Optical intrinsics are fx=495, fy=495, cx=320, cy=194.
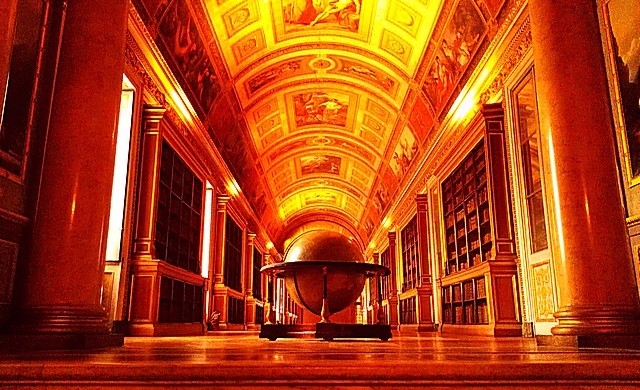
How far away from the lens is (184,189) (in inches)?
488

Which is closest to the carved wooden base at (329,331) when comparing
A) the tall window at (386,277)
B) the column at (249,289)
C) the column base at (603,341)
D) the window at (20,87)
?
the column base at (603,341)

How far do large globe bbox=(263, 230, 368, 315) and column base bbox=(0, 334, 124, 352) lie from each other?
8.40ft

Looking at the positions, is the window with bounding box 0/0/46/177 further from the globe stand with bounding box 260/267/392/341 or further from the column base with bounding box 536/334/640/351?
the column base with bounding box 536/334/640/351

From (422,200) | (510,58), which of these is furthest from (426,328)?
(510,58)

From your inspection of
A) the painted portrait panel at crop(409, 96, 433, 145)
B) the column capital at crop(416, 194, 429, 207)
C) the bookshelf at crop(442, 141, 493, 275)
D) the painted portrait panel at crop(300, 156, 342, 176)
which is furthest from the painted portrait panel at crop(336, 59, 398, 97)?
the painted portrait panel at crop(300, 156, 342, 176)

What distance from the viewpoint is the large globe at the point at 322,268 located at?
254 inches

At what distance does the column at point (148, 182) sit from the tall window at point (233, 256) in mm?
7584

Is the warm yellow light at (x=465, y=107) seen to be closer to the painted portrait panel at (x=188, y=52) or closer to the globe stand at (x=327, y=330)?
the globe stand at (x=327, y=330)

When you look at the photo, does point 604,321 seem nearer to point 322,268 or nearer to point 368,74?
point 322,268

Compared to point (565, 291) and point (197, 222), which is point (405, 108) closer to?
point (197, 222)

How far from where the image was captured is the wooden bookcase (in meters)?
9.02

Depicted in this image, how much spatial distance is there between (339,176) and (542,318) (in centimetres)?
1983

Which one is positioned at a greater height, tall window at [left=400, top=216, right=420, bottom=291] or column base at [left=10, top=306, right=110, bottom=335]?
tall window at [left=400, top=216, right=420, bottom=291]

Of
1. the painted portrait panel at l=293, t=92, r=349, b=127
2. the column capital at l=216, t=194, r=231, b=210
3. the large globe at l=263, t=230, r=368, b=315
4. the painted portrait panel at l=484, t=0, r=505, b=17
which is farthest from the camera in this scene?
the painted portrait panel at l=293, t=92, r=349, b=127
